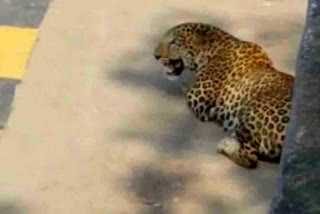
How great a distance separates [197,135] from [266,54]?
66cm

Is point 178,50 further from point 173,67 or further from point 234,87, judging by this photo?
point 234,87

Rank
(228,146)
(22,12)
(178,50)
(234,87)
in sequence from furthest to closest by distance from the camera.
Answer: (22,12)
(178,50)
(234,87)
(228,146)

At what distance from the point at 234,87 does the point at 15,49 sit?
4.41 feet

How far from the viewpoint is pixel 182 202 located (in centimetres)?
447

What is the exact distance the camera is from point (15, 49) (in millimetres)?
5633

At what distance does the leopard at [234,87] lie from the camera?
4680 mm

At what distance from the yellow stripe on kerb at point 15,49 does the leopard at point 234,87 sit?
2.35 ft

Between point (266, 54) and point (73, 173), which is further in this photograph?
point (266, 54)

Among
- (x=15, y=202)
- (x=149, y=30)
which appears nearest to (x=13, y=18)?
(x=149, y=30)

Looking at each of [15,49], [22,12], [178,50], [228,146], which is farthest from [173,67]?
[22,12]

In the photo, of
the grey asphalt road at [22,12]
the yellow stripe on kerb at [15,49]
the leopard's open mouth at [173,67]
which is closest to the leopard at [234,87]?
the leopard's open mouth at [173,67]

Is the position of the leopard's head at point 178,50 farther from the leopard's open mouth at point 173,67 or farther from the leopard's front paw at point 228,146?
the leopard's front paw at point 228,146

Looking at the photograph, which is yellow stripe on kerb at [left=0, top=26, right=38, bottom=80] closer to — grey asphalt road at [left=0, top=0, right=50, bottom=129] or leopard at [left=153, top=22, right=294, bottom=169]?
grey asphalt road at [left=0, top=0, right=50, bottom=129]

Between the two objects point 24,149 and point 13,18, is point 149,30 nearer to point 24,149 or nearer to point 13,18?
point 13,18
